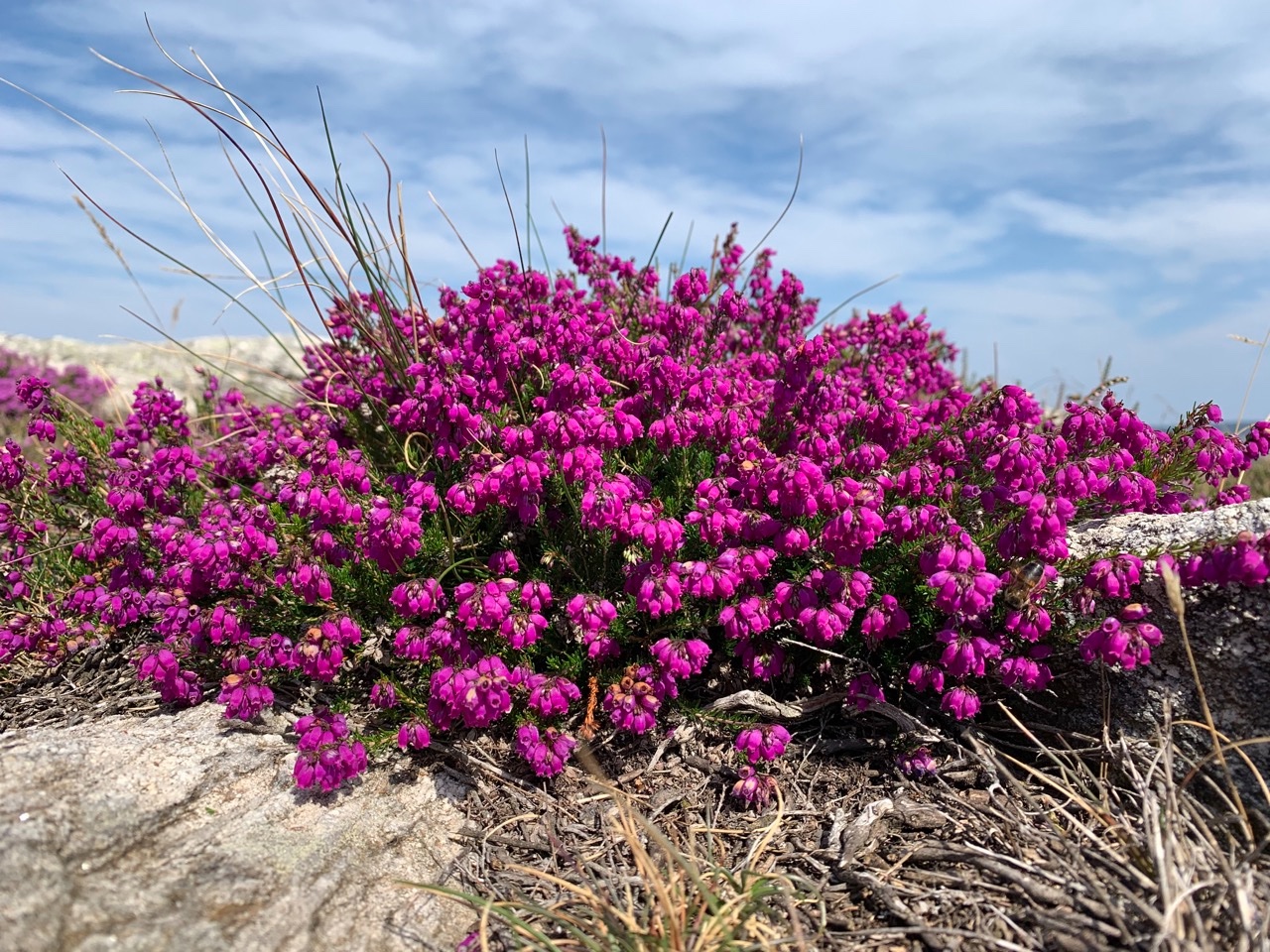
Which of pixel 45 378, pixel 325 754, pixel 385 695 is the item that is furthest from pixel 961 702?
pixel 45 378

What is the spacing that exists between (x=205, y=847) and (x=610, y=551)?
197 cm

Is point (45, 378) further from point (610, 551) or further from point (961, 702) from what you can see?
point (961, 702)

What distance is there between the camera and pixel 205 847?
2738mm

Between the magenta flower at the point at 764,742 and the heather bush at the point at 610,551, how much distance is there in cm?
2

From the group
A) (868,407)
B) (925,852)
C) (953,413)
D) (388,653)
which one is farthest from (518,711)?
(953,413)

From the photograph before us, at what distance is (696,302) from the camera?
461 cm

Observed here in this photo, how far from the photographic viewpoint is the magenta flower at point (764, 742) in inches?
125

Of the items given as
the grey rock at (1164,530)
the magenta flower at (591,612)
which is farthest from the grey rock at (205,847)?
the grey rock at (1164,530)

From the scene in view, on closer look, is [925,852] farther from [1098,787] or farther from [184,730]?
[184,730]

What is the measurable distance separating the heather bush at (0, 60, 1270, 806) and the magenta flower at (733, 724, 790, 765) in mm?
15

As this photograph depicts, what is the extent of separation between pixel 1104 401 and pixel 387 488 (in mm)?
3601

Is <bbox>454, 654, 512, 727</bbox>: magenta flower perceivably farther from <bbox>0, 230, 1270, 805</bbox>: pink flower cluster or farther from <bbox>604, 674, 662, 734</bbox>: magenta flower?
<bbox>604, 674, 662, 734</bbox>: magenta flower

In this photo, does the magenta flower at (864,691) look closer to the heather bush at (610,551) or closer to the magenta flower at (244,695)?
the heather bush at (610,551)

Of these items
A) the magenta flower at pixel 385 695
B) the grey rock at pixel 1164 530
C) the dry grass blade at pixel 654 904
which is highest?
the grey rock at pixel 1164 530
